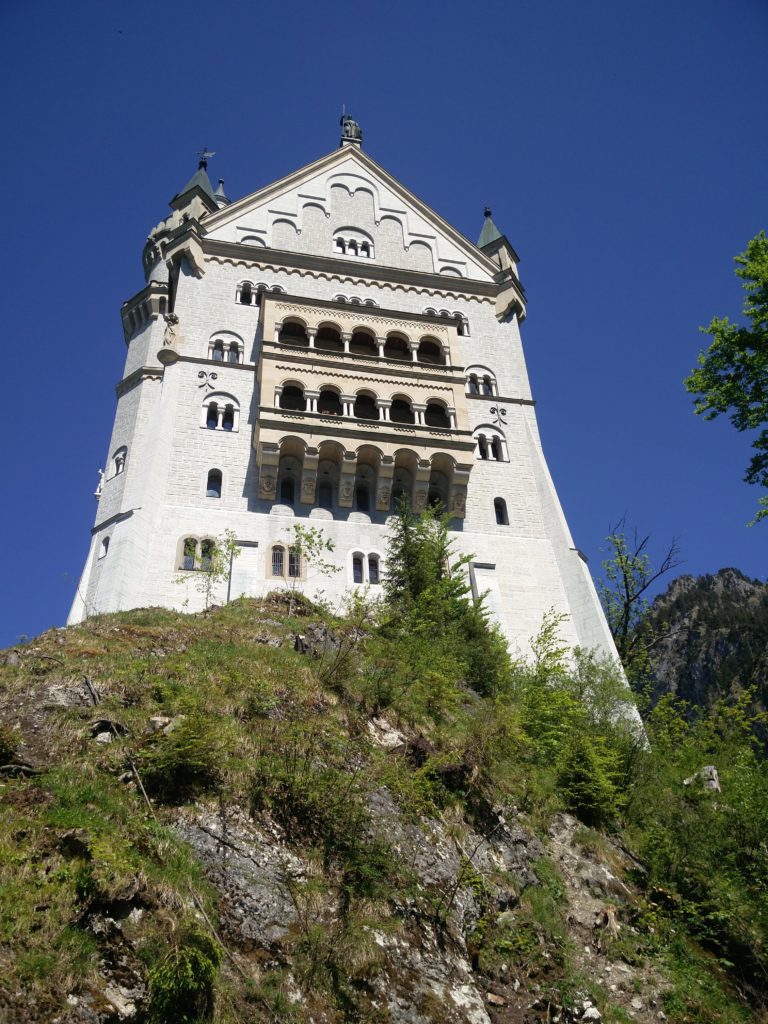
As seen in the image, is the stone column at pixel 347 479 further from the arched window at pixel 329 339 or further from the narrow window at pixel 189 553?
the arched window at pixel 329 339

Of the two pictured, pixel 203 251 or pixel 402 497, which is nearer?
pixel 402 497

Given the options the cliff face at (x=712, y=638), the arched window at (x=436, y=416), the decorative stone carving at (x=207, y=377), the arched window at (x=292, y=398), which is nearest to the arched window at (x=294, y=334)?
the arched window at (x=292, y=398)

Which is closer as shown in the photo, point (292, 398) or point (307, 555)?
point (307, 555)

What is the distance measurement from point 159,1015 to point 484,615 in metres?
19.1

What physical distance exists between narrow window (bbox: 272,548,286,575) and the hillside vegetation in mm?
5526

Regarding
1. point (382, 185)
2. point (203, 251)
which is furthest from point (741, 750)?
point (382, 185)

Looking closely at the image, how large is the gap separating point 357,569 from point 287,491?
409 centimetres

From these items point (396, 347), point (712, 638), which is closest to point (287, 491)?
point (396, 347)

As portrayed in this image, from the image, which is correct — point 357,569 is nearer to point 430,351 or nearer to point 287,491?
point 287,491

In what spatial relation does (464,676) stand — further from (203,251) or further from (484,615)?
(203,251)

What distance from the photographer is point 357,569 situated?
29.3 m

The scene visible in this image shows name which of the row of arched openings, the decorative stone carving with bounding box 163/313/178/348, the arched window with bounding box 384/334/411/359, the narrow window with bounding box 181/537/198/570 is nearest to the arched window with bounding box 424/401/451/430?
the row of arched openings

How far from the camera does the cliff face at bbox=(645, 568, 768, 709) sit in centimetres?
5497

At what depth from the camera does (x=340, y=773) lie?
14812mm
